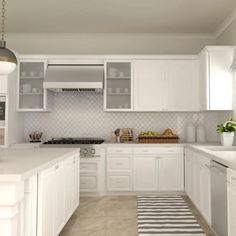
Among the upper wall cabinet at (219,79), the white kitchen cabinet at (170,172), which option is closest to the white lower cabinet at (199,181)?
the white kitchen cabinet at (170,172)

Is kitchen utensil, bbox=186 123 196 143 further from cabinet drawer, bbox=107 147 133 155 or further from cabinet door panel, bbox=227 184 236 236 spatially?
cabinet door panel, bbox=227 184 236 236

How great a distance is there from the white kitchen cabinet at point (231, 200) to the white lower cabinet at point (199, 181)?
72cm

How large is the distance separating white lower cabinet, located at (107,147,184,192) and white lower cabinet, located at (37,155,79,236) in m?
1.34

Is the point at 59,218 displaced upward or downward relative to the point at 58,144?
downward

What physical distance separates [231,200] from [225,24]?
352cm

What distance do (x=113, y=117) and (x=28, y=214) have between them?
3.62 meters

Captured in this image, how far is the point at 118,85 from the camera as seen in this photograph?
5.30m

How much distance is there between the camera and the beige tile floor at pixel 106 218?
10.6ft

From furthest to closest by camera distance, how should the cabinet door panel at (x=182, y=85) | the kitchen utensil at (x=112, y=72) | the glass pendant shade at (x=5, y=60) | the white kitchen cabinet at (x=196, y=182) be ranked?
the kitchen utensil at (x=112, y=72), the cabinet door panel at (x=182, y=85), the white kitchen cabinet at (x=196, y=182), the glass pendant shade at (x=5, y=60)

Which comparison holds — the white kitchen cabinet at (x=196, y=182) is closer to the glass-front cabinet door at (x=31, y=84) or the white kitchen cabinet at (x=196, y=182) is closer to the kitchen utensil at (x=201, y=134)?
the kitchen utensil at (x=201, y=134)

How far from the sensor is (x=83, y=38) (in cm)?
567

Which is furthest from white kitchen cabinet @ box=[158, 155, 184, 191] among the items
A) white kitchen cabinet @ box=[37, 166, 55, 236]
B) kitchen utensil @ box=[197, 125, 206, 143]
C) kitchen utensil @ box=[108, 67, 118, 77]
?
white kitchen cabinet @ box=[37, 166, 55, 236]

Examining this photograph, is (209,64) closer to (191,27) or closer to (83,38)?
(191,27)

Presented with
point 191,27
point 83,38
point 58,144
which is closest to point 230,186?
point 58,144
